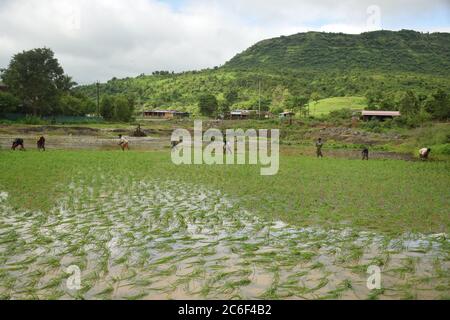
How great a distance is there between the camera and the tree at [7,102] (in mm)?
52284

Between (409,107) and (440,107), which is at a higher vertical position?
(409,107)

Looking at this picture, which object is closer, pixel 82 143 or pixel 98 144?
pixel 98 144

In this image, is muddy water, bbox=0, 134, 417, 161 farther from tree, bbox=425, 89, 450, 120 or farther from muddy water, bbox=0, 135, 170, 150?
tree, bbox=425, 89, 450, 120

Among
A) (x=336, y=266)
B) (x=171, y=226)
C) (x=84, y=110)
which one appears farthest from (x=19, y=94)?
(x=336, y=266)

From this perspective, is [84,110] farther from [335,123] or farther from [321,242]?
[321,242]

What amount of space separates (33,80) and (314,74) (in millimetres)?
82796

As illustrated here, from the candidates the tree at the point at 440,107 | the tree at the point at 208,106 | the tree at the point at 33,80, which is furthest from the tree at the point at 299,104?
the tree at the point at 33,80

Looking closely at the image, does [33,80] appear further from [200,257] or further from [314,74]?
[314,74]

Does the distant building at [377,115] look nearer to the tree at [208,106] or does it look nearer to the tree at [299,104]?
the tree at [299,104]

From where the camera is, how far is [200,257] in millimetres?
6781

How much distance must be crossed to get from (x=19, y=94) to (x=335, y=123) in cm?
4602

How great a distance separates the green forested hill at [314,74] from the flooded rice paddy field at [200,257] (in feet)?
259

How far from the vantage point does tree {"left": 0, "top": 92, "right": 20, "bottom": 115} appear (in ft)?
172

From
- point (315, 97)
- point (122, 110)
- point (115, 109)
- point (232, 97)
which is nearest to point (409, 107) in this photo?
point (315, 97)
